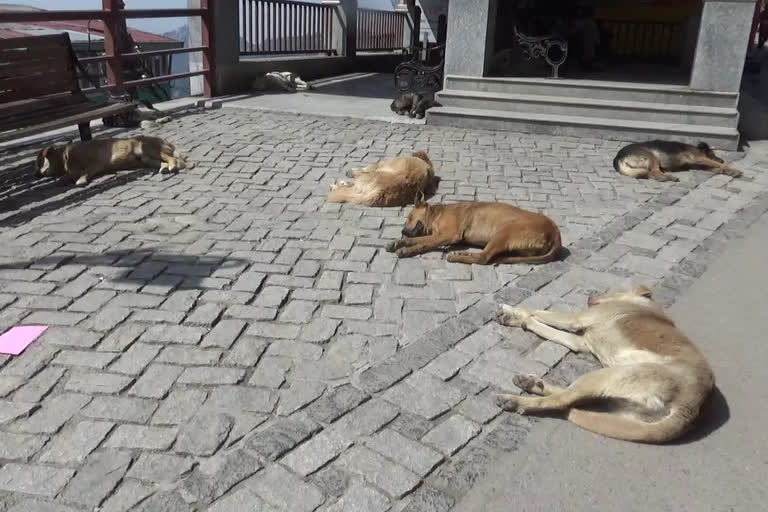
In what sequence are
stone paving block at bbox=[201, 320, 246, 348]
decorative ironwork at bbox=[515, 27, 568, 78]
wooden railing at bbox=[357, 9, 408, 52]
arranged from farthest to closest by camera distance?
1. wooden railing at bbox=[357, 9, 408, 52]
2. decorative ironwork at bbox=[515, 27, 568, 78]
3. stone paving block at bbox=[201, 320, 246, 348]

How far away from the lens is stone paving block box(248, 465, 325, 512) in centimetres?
279

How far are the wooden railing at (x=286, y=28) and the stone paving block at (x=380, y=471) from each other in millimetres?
12423

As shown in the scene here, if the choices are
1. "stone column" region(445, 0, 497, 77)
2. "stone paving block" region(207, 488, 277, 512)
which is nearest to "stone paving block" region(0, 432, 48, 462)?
"stone paving block" region(207, 488, 277, 512)

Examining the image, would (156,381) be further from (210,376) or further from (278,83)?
(278,83)

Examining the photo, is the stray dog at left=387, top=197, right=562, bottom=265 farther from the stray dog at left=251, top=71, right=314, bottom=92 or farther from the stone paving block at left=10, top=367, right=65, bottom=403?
the stray dog at left=251, top=71, right=314, bottom=92

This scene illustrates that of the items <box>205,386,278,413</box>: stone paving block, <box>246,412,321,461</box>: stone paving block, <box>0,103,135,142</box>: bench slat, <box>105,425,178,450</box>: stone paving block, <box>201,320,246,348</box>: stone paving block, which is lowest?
<box>105,425,178,450</box>: stone paving block

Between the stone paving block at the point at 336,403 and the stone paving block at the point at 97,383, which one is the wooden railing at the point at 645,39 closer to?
the stone paving block at the point at 336,403

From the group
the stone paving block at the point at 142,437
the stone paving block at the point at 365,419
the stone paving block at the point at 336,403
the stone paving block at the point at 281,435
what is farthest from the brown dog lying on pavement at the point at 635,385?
the stone paving block at the point at 142,437

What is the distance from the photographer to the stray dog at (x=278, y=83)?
14109mm

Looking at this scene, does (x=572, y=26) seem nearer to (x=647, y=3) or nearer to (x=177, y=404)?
(x=647, y=3)

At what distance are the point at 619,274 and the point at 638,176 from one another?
345cm

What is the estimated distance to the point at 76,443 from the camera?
3127 millimetres

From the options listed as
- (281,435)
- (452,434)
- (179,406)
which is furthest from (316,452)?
(179,406)

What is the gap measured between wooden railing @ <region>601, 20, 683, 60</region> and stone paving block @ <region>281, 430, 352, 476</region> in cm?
1746
